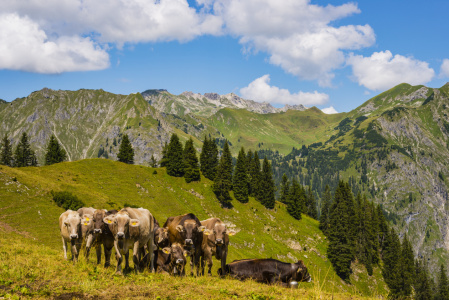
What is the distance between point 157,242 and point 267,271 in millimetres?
7368

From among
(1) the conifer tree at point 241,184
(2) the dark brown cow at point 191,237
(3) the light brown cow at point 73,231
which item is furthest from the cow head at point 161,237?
(1) the conifer tree at point 241,184

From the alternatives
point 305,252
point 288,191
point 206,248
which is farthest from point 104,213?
point 288,191

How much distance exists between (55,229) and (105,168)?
160 ft

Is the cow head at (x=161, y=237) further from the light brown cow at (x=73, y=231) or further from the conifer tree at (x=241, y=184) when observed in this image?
the conifer tree at (x=241, y=184)

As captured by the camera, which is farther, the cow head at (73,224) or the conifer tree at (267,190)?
the conifer tree at (267,190)

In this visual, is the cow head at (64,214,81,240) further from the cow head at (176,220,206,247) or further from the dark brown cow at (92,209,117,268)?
the cow head at (176,220,206,247)

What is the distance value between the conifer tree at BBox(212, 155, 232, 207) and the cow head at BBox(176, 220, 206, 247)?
212 feet

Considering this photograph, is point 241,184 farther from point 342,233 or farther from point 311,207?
point 311,207

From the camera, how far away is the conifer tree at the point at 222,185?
80.1m

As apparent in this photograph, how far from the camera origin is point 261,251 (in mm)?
66125

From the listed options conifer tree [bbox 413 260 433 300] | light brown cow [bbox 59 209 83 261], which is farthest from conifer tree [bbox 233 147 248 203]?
light brown cow [bbox 59 209 83 261]

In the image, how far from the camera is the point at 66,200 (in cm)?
4331

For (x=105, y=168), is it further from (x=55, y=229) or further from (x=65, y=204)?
(x=55, y=229)

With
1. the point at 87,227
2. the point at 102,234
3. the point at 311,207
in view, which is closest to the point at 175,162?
the point at 311,207
